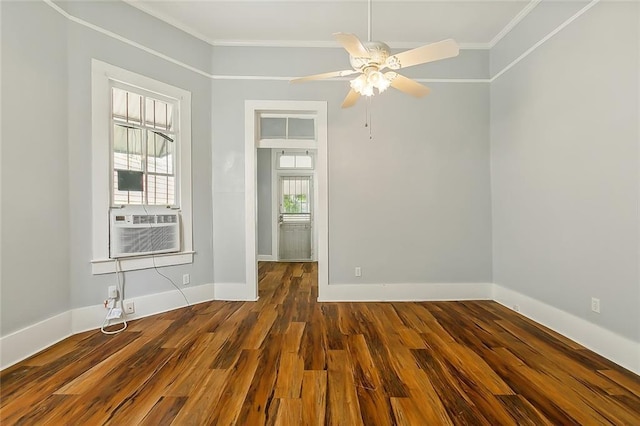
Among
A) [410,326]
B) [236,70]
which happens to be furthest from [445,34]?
[410,326]

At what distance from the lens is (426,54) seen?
1.72 m

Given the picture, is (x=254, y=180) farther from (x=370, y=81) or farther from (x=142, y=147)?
(x=370, y=81)

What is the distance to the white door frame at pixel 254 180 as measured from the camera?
11.2 feet

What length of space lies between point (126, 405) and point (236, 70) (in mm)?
3522

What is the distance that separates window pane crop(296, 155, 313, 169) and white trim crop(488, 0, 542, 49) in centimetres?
391

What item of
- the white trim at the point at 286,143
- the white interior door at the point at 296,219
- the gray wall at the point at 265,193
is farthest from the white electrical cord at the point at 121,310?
the white interior door at the point at 296,219

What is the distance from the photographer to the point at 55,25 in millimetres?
2340

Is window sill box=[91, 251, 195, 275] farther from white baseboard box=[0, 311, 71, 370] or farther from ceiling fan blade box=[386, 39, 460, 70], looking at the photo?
ceiling fan blade box=[386, 39, 460, 70]

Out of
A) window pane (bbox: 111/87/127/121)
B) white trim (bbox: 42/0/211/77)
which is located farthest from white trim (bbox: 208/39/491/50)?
window pane (bbox: 111/87/127/121)

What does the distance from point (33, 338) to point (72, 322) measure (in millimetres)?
332

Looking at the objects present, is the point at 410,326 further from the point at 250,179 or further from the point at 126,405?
the point at 250,179

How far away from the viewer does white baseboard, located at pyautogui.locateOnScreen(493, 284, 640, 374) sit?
1.92 metres

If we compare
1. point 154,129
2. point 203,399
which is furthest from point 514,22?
point 203,399

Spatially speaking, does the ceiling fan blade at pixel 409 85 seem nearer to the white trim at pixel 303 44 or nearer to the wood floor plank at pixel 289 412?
the white trim at pixel 303 44
